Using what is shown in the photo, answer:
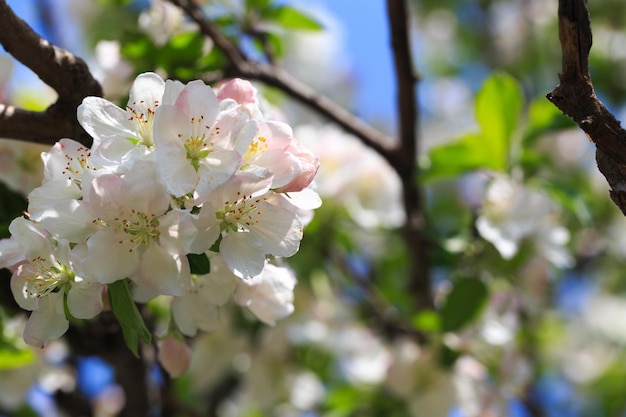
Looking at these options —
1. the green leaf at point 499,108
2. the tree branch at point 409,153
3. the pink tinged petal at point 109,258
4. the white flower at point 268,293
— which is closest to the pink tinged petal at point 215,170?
the pink tinged petal at point 109,258

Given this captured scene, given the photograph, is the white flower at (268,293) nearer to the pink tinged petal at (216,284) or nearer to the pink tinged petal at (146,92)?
the pink tinged petal at (216,284)

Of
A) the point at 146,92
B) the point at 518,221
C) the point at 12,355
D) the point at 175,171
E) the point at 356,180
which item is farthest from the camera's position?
the point at 356,180

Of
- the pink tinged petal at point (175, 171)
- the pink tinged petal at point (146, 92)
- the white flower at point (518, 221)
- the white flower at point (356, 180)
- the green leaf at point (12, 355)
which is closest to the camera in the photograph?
the pink tinged petal at point (175, 171)

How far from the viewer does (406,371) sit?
1.80 metres

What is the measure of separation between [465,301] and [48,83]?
36.2 inches

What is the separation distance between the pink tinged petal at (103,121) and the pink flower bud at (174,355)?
305 millimetres

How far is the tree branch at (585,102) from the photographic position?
867mm

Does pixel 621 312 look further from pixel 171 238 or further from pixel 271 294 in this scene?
pixel 171 238

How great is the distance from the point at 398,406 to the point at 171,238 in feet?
3.73

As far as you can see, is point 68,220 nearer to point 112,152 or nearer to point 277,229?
point 112,152

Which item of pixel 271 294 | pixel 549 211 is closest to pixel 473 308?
pixel 549 211

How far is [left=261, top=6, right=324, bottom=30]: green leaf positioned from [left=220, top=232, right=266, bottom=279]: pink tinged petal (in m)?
0.78

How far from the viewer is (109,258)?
34.9 inches

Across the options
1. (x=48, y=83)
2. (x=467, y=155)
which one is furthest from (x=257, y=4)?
(x=48, y=83)
